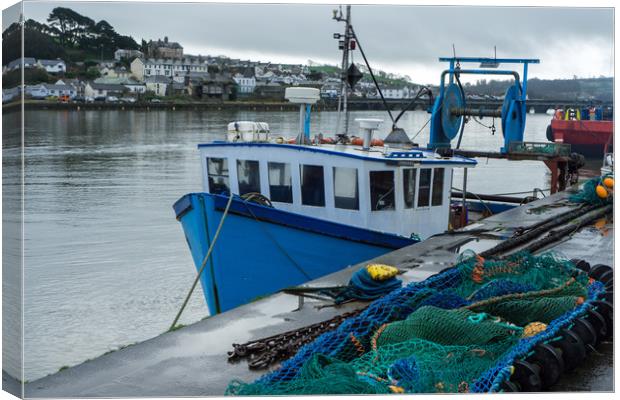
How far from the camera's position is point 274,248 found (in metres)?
10.4

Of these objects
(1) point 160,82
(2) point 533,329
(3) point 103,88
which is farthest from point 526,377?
(3) point 103,88

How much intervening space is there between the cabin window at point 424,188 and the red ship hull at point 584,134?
2191 centimetres

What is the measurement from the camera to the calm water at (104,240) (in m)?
12.7

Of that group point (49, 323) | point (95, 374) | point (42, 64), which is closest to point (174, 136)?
point (49, 323)

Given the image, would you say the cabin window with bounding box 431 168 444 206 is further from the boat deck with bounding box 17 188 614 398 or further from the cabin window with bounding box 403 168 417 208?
the boat deck with bounding box 17 188 614 398

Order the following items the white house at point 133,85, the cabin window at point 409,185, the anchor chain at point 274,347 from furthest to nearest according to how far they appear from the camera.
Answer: the white house at point 133,85, the cabin window at point 409,185, the anchor chain at point 274,347

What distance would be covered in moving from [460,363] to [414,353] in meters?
0.29

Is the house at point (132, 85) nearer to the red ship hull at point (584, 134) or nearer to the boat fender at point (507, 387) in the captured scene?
the red ship hull at point (584, 134)

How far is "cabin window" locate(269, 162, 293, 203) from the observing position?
1104 centimetres

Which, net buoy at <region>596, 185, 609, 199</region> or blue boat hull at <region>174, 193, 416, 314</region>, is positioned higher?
net buoy at <region>596, 185, 609, 199</region>

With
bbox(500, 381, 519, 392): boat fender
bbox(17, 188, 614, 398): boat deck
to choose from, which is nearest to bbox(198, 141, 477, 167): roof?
bbox(17, 188, 614, 398): boat deck

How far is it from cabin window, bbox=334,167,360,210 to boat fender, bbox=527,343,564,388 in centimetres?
553

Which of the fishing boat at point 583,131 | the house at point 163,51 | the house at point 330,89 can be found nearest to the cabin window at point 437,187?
the house at point 330,89

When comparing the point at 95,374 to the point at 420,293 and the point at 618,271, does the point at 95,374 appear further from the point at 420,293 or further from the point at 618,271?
the point at 618,271
